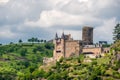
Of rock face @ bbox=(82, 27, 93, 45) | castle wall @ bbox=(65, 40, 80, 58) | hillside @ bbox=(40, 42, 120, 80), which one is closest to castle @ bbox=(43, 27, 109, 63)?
castle wall @ bbox=(65, 40, 80, 58)

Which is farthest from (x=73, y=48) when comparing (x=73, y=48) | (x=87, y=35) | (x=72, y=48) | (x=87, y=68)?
(x=87, y=68)

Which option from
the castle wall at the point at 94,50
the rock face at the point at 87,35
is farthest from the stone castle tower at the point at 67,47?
the castle wall at the point at 94,50

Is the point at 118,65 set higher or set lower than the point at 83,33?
lower

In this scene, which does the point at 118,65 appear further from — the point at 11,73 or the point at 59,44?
the point at 11,73

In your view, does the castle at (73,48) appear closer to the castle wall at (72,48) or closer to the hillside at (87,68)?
the castle wall at (72,48)

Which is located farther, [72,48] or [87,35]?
[87,35]

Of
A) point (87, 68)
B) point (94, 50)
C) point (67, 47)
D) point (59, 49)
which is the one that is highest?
point (67, 47)

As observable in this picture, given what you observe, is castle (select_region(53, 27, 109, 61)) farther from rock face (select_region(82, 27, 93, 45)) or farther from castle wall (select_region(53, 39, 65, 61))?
rock face (select_region(82, 27, 93, 45))

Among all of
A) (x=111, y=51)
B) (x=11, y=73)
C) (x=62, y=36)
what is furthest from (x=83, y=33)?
(x=11, y=73)

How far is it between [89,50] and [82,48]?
3.03 metres

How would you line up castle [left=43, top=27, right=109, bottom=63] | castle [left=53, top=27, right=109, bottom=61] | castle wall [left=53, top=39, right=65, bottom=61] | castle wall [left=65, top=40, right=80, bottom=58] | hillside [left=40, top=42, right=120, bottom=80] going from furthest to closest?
castle wall [left=53, top=39, right=65, bottom=61]
castle wall [left=65, top=40, right=80, bottom=58]
castle [left=53, top=27, right=109, bottom=61]
castle [left=43, top=27, right=109, bottom=63]
hillside [left=40, top=42, right=120, bottom=80]

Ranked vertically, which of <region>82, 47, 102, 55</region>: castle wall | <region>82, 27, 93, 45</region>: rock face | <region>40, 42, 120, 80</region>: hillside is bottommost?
<region>40, 42, 120, 80</region>: hillside

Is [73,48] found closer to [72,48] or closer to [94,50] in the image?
[72,48]

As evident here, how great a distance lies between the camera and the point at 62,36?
163 m
